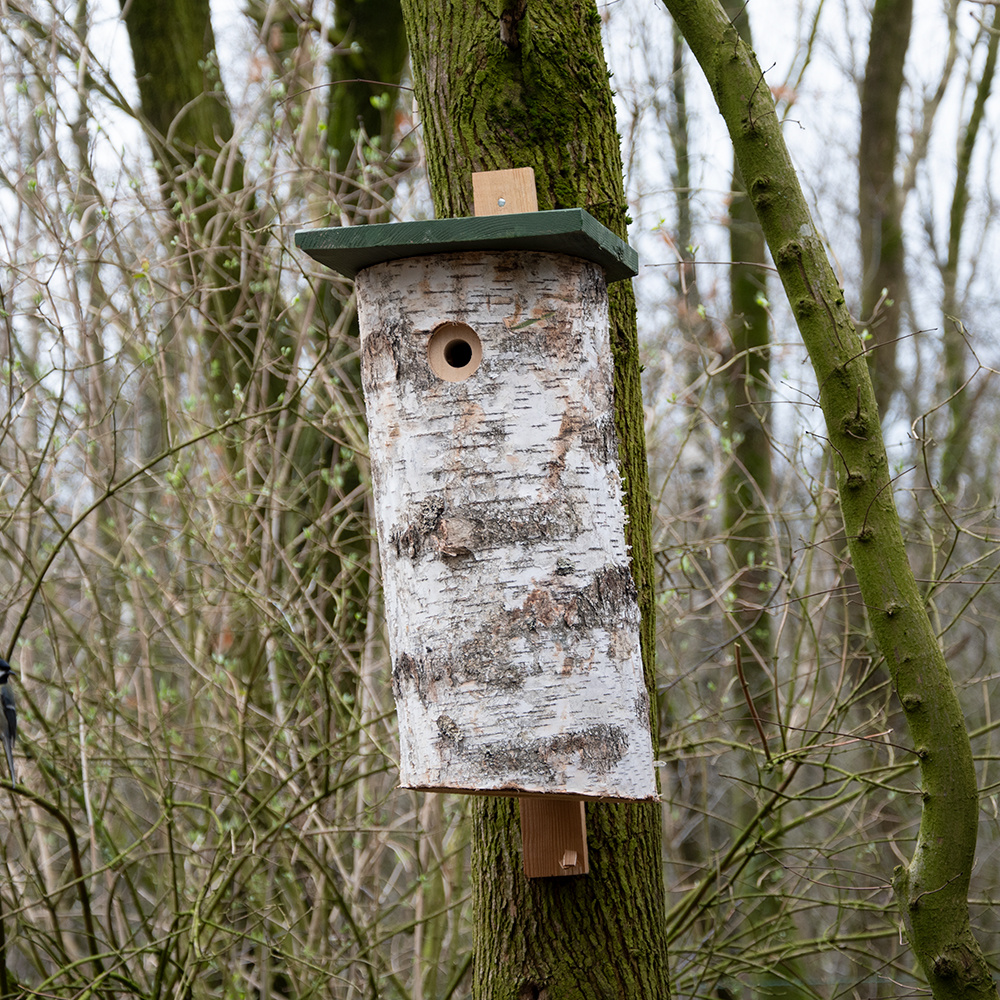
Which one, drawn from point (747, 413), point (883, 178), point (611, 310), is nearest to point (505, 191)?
point (611, 310)

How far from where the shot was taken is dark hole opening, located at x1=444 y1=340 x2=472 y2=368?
204 cm

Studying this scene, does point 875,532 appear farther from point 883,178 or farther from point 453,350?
point 883,178

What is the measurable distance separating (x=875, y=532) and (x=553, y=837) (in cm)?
99

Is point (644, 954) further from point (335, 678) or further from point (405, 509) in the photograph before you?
point (335, 678)

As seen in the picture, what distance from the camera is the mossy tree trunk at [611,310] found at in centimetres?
229

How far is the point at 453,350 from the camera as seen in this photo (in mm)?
2059

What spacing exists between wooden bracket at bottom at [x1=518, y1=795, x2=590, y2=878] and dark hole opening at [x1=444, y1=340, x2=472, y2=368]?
94 cm

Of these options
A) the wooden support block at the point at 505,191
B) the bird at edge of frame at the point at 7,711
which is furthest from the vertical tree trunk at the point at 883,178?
the bird at edge of frame at the point at 7,711

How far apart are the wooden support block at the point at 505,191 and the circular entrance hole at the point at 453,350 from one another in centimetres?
31

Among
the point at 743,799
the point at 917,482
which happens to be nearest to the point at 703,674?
the point at 743,799

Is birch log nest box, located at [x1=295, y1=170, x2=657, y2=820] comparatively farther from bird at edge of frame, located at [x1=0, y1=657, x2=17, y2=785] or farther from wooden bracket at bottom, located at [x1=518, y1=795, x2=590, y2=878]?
bird at edge of frame, located at [x1=0, y1=657, x2=17, y2=785]

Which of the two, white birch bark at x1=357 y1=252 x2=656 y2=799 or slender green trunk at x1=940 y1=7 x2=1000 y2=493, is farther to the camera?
slender green trunk at x1=940 y1=7 x2=1000 y2=493

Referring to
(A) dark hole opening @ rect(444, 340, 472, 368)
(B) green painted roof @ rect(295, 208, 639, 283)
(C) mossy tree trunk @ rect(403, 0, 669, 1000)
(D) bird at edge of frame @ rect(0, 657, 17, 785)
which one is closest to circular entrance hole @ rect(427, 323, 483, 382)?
(A) dark hole opening @ rect(444, 340, 472, 368)

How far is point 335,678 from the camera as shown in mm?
4152
